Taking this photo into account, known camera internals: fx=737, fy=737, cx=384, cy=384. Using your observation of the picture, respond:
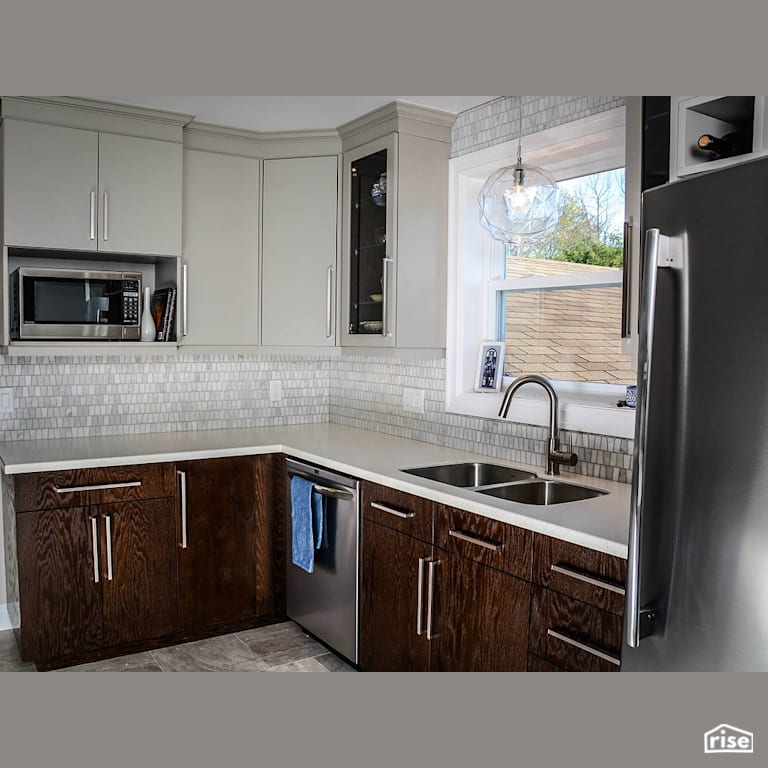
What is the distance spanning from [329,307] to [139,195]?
1.00 meters

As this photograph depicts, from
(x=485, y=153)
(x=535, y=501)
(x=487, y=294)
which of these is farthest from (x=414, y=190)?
(x=535, y=501)

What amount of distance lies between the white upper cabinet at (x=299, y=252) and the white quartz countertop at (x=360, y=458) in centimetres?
52

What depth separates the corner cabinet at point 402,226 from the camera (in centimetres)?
319

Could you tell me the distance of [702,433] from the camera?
1281mm

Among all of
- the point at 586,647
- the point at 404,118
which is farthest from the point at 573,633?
the point at 404,118

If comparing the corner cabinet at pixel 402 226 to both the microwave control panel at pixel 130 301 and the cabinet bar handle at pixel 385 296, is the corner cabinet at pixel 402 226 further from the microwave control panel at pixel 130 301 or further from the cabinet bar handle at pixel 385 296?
the microwave control panel at pixel 130 301

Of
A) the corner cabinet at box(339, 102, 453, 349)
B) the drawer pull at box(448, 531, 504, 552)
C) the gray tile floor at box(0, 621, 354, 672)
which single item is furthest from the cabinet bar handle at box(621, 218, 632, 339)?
the gray tile floor at box(0, 621, 354, 672)

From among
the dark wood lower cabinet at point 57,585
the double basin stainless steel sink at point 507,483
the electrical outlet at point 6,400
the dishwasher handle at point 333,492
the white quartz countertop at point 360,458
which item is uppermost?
the electrical outlet at point 6,400

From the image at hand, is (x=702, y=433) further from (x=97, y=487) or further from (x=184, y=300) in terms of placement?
(x=184, y=300)

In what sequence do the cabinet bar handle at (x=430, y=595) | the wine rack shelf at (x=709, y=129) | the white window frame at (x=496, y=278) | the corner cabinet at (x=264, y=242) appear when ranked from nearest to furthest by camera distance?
the wine rack shelf at (x=709, y=129), the cabinet bar handle at (x=430, y=595), the white window frame at (x=496, y=278), the corner cabinet at (x=264, y=242)

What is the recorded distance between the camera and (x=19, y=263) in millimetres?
3305

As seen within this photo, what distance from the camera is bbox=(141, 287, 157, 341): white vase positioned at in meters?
3.37

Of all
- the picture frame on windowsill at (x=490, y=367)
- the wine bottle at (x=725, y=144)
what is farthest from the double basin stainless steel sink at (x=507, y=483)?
the wine bottle at (x=725, y=144)

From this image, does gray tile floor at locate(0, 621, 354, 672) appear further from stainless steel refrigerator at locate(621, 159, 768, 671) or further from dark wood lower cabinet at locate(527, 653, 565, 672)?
stainless steel refrigerator at locate(621, 159, 768, 671)
